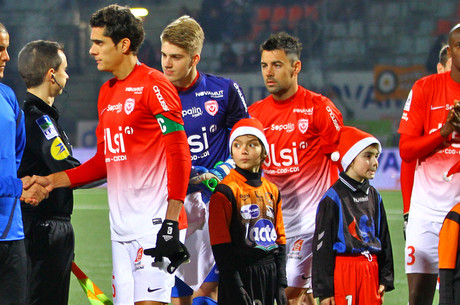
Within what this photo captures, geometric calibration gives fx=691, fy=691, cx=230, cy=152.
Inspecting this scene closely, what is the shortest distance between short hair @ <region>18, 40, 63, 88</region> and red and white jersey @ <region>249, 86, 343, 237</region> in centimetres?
155

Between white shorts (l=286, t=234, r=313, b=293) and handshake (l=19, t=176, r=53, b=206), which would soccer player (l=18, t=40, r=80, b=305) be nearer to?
handshake (l=19, t=176, r=53, b=206)

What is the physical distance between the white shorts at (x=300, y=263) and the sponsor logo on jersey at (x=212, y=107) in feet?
3.73

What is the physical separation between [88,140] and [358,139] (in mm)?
15565

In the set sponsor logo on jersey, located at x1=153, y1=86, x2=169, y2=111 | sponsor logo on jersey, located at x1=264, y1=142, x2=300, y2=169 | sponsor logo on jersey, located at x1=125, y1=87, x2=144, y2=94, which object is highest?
sponsor logo on jersey, located at x1=125, y1=87, x2=144, y2=94

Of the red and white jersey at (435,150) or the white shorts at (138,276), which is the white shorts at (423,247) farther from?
the white shorts at (138,276)

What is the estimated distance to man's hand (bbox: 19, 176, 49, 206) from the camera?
3.48 m

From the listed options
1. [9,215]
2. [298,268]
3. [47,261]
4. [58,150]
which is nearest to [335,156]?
[298,268]

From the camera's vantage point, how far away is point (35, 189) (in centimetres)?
351

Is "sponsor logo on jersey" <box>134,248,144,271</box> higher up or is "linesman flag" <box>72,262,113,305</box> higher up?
"sponsor logo on jersey" <box>134,248,144,271</box>

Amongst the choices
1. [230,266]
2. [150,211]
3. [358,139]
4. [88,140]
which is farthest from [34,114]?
[88,140]

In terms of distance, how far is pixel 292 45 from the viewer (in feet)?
16.2

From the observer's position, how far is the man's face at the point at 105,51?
3.40 m

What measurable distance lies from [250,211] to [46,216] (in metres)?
1.17

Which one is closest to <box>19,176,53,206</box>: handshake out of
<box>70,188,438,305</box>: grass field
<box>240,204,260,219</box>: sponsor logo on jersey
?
<box>240,204,260,219</box>: sponsor logo on jersey
